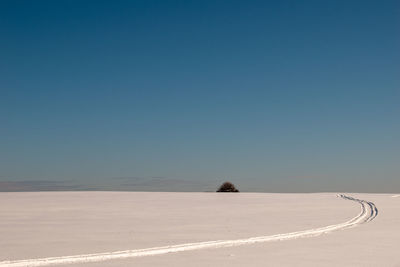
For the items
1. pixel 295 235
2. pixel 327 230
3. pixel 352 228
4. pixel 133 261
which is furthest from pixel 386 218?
pixel 133 261

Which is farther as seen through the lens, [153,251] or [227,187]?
[227,187]

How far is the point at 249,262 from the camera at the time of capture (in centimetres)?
799

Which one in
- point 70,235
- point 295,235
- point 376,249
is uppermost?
point 70,235

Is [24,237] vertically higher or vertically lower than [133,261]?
higher

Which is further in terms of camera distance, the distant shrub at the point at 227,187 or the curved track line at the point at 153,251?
the distant shrub at the point at 227,187

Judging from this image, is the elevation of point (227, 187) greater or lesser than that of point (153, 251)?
greater

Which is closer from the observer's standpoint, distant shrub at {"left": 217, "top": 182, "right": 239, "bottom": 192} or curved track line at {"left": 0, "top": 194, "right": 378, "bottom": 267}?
curved track line at {"left": 0, "top": 194, "right": 378, "bottom": 267}

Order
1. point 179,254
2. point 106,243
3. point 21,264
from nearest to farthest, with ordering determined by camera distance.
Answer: point 21,264
point 179,254
point 106,243

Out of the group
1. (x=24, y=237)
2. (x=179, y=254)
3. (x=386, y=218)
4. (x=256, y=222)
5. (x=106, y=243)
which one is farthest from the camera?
(x=386, y=218)

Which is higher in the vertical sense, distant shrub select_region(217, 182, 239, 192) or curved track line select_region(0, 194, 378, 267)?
distant shrub select_region(217, 182, 239, 192)

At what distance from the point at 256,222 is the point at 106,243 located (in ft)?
18.8

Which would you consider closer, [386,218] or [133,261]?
[133,261]

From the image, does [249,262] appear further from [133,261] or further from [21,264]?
[21,264]

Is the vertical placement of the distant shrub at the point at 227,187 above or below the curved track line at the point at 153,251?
above
